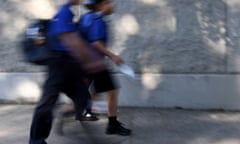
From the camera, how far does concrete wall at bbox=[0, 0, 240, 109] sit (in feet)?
22.4

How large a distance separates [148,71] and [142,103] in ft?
1.43

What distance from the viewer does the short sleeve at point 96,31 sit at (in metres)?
5.33

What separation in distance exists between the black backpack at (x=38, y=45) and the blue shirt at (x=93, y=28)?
25.8 inches

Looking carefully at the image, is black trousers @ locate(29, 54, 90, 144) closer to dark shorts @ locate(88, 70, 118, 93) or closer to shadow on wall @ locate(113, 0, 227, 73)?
dark shorts @ locate(88, 70, 118, 93)

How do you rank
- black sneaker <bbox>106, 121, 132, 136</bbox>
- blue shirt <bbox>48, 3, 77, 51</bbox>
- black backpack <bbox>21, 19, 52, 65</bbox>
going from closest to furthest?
blue shirt <bbox>48, 3, 77, 51</bbox>, black backpack <bbox>21, 19, 52, 65</bbox>, black sneaker <bbox>106, 121, 132, 136</bbox>

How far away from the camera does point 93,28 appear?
5352mm

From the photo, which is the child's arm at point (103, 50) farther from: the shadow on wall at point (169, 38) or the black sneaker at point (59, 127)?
the shadow on wall at point (169, 38)

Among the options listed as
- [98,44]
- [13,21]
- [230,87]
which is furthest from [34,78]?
[230,87]

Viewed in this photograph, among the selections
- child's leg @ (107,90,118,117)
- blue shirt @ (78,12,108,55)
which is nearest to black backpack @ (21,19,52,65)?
blue shirt @ (78,12,108,55)

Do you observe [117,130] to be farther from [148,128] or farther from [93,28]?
[93,28]

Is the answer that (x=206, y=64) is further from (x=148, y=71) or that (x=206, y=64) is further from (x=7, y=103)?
(x=7, y=103)

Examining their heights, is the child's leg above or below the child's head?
below

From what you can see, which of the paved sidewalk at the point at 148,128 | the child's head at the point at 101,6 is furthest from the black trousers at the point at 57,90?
the child's head at the point at 101,6

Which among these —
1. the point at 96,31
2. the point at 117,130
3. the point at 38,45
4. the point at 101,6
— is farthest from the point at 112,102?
the point at 38,45
